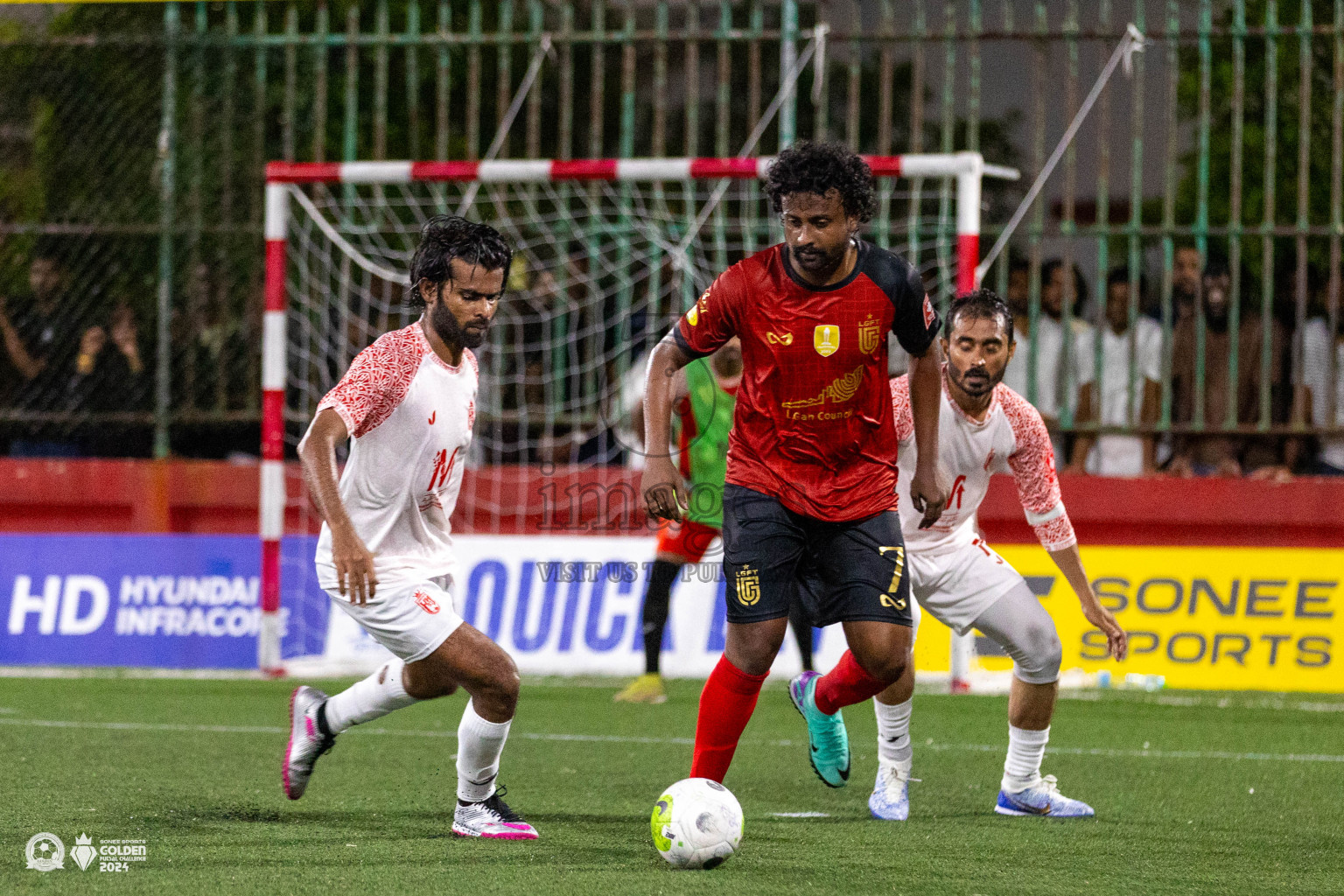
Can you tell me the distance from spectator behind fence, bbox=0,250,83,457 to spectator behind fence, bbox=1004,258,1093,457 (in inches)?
244

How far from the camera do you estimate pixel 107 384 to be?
11234 mm

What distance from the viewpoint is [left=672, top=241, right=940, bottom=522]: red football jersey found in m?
4.73

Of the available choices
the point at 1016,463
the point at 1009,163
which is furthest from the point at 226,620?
the point at 1009,163

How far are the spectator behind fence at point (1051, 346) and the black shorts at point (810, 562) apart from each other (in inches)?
228

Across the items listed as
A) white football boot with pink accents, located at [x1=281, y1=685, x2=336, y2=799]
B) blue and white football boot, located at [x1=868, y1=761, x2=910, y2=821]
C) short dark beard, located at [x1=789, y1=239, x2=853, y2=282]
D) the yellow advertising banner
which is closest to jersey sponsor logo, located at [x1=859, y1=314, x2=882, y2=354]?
short dark beard, located at [x1=789, y1=239, x2=853, y2=282]

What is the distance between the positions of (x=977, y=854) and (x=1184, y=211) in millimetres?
10264

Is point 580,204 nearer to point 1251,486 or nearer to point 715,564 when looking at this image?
point 715,564

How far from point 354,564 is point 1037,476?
2.38 meters

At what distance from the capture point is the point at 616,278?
10.8 meters

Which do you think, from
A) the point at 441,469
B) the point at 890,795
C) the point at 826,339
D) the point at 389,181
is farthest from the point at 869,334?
the point at 389,181

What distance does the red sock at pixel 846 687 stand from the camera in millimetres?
5136

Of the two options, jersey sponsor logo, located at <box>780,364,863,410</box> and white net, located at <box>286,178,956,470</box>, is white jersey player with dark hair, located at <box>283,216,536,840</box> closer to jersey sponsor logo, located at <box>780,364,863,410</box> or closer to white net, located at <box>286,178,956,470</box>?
jersey sponsor logo, located at <box>780,364,863,410</box>

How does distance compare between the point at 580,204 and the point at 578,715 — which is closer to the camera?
the point at 578,715

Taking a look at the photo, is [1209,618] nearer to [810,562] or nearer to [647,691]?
[647,691]
